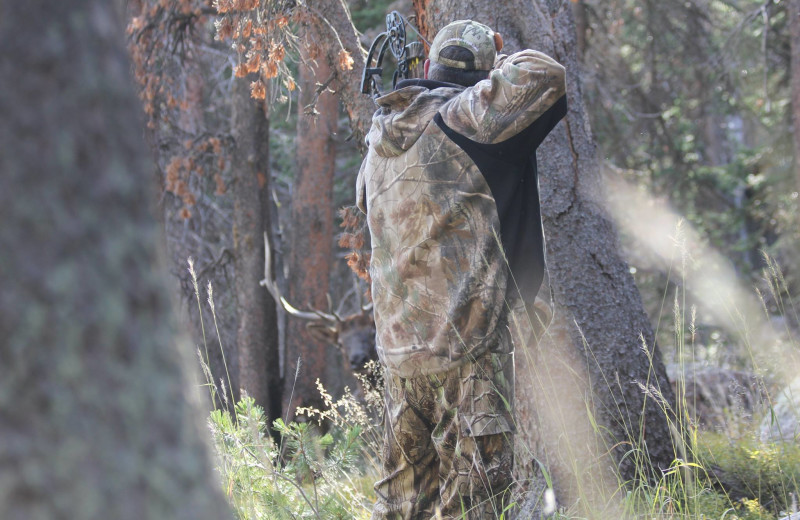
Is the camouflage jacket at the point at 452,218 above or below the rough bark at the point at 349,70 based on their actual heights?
below

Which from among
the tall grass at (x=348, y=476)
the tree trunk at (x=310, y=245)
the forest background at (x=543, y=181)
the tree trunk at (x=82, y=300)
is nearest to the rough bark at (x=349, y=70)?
the forest background at (x=543, y=181)

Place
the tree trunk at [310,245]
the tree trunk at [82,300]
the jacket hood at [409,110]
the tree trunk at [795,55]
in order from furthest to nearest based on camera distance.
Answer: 1. the tree trunk at [310,245]
2. the tree trunk at [795,55]
3. the jacket hood at [409,110]
4. the tree trunk at [82,300]

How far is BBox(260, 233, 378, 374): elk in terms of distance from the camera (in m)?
9.12

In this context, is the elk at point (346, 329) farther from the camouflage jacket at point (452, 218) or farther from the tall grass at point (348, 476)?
the camouflage jacket at point (452, 218)

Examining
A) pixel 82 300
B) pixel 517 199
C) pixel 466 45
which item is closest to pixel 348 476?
pixel 517 199

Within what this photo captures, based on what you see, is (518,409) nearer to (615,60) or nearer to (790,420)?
(790,420)

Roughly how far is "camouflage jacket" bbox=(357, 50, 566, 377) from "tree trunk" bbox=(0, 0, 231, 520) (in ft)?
6.77

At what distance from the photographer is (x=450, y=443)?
344 centimetres

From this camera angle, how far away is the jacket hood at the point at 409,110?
348cm

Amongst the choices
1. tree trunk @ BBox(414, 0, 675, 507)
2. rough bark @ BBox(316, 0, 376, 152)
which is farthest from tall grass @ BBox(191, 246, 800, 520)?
rough bark @ BBox(316, 0, 376, 152)

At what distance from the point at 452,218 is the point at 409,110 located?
49 cm

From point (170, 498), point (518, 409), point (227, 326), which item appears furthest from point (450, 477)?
point (227, 326)

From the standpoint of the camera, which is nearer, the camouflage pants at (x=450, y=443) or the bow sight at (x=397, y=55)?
the camouflage pants at (x=450, y=443)

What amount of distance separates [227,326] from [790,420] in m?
9.84
